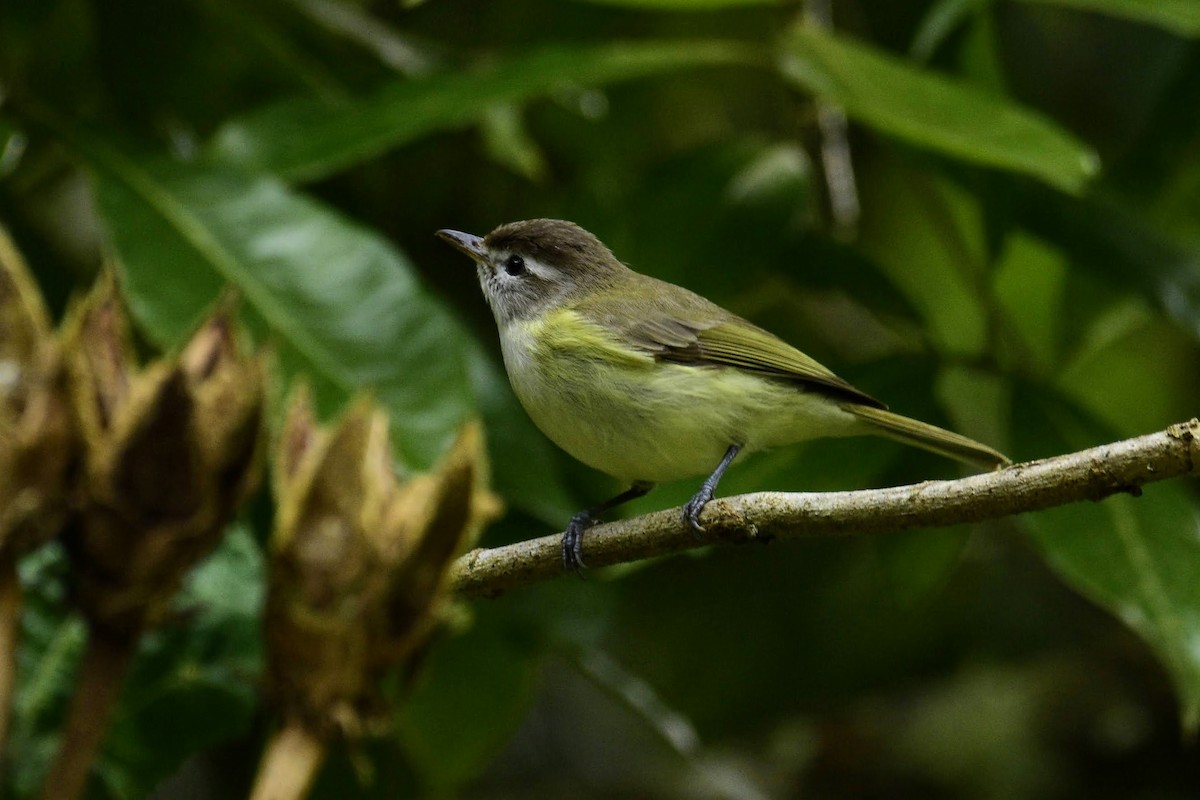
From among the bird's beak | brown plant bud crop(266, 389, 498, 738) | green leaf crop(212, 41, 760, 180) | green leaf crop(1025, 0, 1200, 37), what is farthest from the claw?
green leaf crop(1025, 0, 1200, 37)

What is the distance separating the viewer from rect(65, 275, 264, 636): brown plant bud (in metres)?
0.69

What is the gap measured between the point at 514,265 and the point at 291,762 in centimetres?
198

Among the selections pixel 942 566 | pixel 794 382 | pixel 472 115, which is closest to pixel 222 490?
pixel 794 382

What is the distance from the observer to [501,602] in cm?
272

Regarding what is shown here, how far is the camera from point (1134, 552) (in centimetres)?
251

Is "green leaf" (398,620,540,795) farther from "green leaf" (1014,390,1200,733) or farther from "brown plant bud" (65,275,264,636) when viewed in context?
"brown plant bud" (65,275,264,636)

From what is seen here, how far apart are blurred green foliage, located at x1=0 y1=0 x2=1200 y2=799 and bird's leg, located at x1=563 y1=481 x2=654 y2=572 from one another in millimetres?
113

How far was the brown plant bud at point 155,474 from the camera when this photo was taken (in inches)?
27.2

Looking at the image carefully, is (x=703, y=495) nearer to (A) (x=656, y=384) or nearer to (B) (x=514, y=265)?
(A) (x=656, y=384)

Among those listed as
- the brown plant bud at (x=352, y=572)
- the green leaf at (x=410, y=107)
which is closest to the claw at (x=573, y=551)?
the brown plant bud at (x=352, y=572)

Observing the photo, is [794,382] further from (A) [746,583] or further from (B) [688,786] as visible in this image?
(B) [688,786]

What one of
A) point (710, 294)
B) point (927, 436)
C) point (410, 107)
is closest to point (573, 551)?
point (927, 436)

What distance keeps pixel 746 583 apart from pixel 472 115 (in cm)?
175

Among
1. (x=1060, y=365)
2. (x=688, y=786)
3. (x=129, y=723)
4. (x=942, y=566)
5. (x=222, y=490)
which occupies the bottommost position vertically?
(x=688, y=786)
